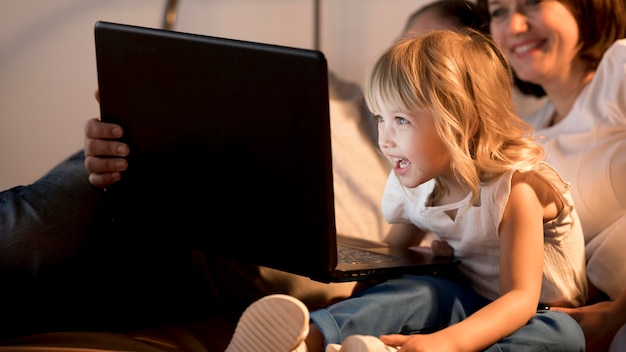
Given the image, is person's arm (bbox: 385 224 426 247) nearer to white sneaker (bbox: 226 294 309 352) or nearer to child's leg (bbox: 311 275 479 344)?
child's leg (bbox: 311 275 479 344)

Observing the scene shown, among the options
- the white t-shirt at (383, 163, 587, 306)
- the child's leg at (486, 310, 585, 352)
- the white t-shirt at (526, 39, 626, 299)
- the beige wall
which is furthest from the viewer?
the beige wall

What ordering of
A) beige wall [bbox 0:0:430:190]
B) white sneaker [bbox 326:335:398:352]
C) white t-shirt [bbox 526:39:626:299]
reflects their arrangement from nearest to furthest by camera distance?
white sneaker [bbox 326:335:398:352]
white t-shirt [bbox 526:39:626:299]
beige wall [bbox 0:0:430:190]

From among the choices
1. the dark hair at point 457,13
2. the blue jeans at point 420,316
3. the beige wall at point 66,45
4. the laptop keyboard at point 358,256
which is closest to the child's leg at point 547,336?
the blue jeans at point 420,316

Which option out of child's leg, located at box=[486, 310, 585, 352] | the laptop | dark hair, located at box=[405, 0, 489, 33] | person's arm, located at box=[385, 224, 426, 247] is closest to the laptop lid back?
the laptop

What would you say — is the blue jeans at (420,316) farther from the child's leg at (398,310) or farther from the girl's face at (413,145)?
the girl's face at (413,145)

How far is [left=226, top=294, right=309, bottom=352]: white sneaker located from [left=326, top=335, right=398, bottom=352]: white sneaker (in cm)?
6

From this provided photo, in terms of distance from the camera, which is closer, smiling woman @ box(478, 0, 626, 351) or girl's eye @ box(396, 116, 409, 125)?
girl's eye @ box(396, 116, 409, 125)

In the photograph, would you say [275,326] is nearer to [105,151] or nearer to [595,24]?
[105,151]

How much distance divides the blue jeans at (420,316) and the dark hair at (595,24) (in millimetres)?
714

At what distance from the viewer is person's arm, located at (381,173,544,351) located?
110 cm

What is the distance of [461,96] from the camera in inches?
48.0

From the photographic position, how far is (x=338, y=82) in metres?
2.21

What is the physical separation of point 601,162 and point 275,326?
829 mm

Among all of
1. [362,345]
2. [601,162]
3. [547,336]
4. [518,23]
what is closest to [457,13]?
[518,23]
